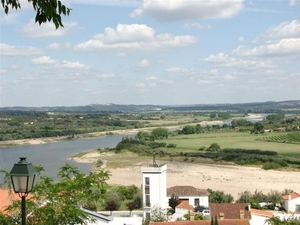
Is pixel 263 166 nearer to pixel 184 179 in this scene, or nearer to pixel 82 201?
pixel 184 179

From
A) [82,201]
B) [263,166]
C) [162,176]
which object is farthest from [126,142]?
[82,201]

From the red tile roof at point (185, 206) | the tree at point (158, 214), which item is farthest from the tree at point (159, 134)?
the tree at point (158, 214)

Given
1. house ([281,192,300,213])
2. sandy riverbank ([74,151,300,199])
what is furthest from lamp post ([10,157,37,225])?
sandy riverbank ([74,151,300,199])

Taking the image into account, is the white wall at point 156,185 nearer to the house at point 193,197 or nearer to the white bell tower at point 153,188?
the white bell tower at point 153,188

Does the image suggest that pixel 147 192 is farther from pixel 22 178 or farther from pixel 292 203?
pixel 22 178

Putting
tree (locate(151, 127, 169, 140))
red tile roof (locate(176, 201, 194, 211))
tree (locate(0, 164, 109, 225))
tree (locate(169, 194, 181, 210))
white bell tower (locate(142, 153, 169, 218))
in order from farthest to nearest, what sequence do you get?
tree (locate(151, 127, 169, 140)) < tree (locate(169, 194, 181, 210)) < red tile roof (locate(176, 201, 194, 211)) < white bell tower (locate(142, 153, 169, 218)) < tree (locate(0, 164, 109, 225))

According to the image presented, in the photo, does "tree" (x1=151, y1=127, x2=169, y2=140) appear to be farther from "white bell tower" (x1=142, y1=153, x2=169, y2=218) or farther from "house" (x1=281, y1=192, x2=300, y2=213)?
"white bell tower" (x1=142, y1=153, x2=169, y2=218)

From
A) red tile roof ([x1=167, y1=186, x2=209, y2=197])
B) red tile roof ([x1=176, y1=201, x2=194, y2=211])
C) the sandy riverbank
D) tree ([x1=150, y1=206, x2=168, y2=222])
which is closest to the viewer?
tree ([x1=150, y1=206, x2=168, y2=222])
